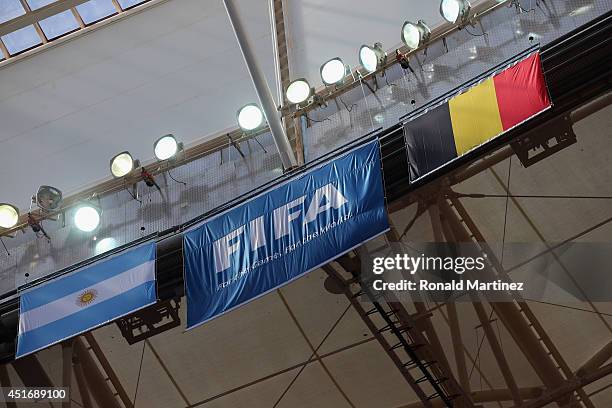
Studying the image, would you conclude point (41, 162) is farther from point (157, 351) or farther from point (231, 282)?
point (231, 282)

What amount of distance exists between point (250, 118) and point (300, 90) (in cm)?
102

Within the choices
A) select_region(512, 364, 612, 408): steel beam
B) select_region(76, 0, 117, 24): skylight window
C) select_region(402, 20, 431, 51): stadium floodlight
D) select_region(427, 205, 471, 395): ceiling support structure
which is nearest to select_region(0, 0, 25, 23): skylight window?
select_region(76, 0, 117, 24): skylight window

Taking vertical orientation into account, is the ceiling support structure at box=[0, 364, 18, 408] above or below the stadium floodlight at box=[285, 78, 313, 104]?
below

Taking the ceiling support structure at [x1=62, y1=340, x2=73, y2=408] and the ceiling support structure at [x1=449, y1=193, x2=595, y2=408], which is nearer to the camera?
the ceiling support structure at [x1=62, y1=340, x2=73, y2=408]

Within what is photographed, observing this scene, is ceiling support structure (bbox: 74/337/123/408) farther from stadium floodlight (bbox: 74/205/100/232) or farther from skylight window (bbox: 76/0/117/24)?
skylight window (bbox: 76/0/117/24)

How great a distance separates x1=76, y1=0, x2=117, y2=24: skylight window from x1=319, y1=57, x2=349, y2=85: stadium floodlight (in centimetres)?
891

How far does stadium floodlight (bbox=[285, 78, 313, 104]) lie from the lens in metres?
14.9

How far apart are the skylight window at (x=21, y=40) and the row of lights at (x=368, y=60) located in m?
9.05

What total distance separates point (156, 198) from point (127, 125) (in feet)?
15.0

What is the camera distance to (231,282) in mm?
12594

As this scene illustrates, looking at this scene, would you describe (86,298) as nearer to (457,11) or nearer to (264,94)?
(264,94)

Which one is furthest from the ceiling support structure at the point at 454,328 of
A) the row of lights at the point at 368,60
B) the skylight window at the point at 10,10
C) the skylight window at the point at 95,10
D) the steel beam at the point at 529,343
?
the skylight window at the point at 10,10

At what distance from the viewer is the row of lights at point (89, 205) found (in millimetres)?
15421

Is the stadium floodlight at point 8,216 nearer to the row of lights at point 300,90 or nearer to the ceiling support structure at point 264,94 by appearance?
the row of lights at point 300,90
